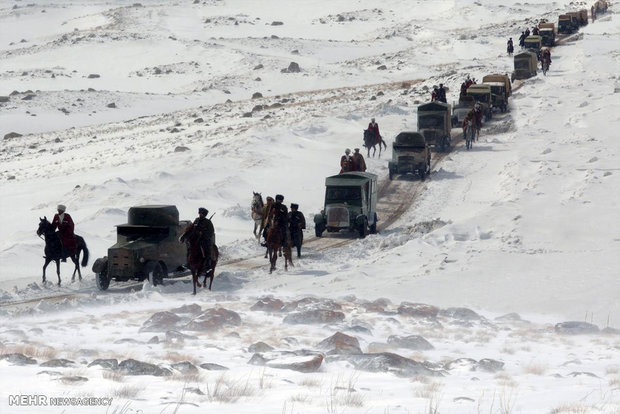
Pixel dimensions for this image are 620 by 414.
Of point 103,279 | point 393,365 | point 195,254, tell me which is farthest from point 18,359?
point 103,279

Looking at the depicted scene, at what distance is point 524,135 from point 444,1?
298 feet

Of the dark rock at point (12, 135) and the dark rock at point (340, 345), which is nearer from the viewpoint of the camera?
the dark rock at point (340, 345)

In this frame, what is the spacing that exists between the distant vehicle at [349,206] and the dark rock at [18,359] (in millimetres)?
15514

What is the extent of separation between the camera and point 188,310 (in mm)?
17000

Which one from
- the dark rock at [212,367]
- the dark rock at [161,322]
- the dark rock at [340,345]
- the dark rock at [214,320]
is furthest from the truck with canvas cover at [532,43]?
the dark rock at [212,367]

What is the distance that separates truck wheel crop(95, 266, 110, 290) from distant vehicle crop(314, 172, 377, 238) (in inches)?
330

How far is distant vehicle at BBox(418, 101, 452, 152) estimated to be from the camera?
40625 mm

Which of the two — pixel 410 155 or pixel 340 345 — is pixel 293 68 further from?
pixel 340 345

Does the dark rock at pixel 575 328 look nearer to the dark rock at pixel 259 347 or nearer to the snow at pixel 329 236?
the snow at pixel 329 236

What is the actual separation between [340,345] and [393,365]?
1.41 meters

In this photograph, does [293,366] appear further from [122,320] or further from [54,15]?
[54,15]

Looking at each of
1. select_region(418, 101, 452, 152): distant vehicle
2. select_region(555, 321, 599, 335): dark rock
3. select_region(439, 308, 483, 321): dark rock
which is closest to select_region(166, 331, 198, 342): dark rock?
select_region(439, 308, 483, 321): dark rock

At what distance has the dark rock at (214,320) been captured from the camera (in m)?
15.5

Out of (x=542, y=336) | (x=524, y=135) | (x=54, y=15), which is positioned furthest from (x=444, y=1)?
(x=542, y=336)
